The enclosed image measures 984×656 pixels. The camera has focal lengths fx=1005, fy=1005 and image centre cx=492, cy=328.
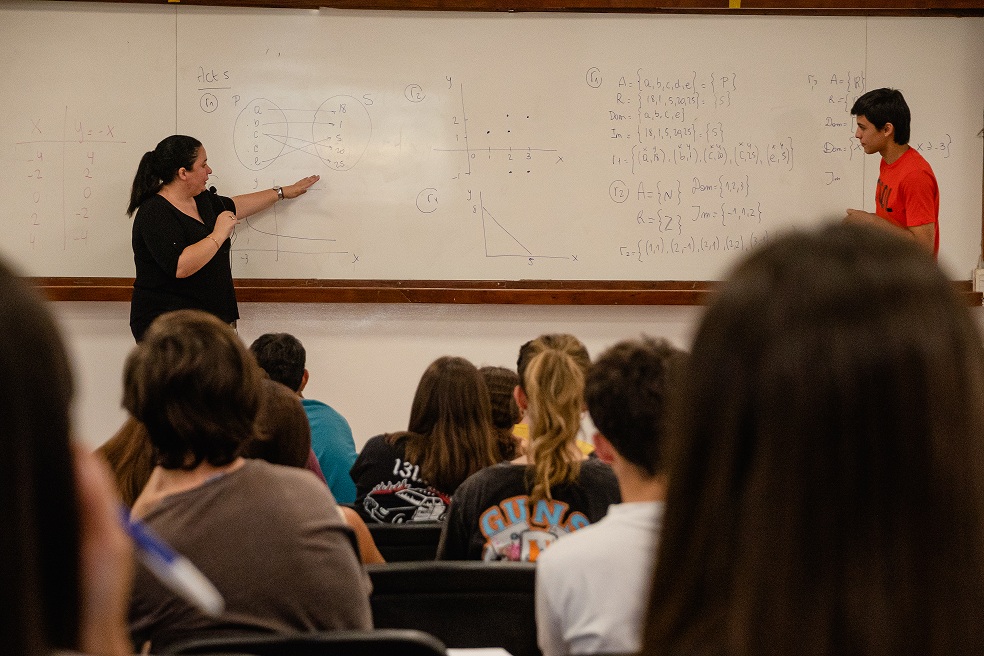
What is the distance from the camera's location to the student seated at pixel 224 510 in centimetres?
161

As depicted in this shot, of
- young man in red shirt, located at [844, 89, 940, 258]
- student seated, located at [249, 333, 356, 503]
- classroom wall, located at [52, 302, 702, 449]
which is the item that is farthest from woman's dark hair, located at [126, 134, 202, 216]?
young man in red shirt, located at [844, 89, 940, 258]

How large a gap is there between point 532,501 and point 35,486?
1.71 metres

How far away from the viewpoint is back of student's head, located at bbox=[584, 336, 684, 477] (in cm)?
173

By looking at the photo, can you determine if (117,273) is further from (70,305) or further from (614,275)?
(614,275)

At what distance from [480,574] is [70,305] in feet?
11.6

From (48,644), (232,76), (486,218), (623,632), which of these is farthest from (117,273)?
(48,644)

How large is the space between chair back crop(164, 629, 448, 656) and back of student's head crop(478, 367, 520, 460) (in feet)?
5.35

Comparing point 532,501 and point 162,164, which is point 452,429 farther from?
point 162,164

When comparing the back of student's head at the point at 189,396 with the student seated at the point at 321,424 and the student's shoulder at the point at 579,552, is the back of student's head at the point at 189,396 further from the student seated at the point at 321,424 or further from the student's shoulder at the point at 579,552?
the student seated at the point at 321,424

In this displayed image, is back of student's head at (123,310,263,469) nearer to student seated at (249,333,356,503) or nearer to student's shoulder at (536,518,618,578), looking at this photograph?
student's shoulder at (536,518,618,578)

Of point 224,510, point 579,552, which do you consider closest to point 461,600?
point 579,552

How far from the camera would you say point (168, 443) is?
1774 millimetres

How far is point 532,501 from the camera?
2.19 meters

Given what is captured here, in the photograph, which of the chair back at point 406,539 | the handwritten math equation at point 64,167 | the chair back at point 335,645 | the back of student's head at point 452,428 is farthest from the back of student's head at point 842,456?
the handwritten math equation at point 64,167
